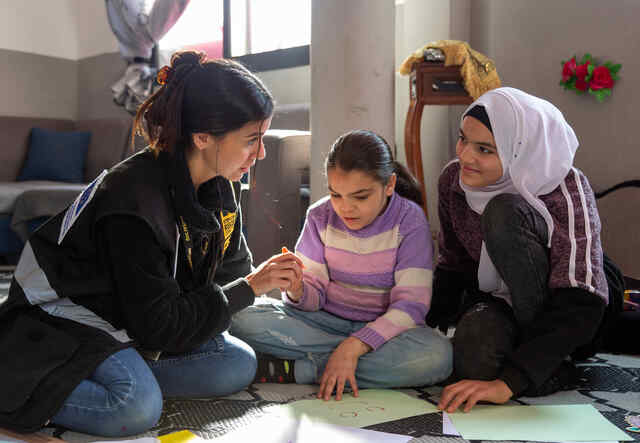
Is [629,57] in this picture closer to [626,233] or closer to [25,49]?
[626,233]

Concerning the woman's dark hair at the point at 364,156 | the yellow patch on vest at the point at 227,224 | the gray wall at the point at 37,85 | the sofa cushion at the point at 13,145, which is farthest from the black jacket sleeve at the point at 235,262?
the gray wall at the point at 37,85

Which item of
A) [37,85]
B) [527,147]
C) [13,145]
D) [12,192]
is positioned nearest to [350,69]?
[527,147]

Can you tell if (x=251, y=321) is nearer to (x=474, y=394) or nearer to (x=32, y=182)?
(x=474, y=394)

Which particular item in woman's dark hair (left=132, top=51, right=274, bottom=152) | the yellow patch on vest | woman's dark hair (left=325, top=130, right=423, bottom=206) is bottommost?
the yellow patch on vest

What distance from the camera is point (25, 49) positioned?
16.2 feet

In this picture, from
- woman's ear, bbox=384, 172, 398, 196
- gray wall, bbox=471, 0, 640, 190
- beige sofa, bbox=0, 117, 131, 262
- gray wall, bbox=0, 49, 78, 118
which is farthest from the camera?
gray wall, bbox=0, 49, 78, 118

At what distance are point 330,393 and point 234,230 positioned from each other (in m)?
0.43

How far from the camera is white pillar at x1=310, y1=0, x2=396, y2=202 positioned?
2.25 metres

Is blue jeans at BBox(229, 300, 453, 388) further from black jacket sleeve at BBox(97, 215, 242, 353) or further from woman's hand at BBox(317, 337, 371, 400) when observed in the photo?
black jacket sleeve at BBox(97, 215, 242, 353)

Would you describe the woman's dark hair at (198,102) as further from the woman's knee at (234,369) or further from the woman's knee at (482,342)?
the woman's knee at (482,342)

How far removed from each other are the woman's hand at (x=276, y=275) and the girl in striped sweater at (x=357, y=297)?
0.02m

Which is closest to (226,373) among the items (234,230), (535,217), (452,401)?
(234,230)

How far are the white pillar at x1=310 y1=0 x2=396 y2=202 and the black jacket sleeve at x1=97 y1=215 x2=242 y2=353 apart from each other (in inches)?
49.6

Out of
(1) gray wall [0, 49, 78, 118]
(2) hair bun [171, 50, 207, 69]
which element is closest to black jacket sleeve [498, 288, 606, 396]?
(2) hair bun [171, 50, 207, 69]
